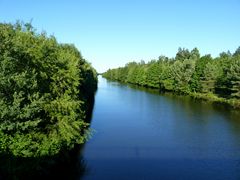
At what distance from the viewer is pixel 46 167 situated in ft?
82.5

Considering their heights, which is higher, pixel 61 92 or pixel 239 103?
pixel 61 92

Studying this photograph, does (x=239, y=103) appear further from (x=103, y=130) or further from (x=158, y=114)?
(x=103, y=130)

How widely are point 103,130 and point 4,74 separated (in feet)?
79.1

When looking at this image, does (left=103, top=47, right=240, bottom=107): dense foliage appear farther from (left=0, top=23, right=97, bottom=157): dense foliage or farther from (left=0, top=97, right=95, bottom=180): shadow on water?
(left=0, top=23, right=97, bottom=157): dense foliage

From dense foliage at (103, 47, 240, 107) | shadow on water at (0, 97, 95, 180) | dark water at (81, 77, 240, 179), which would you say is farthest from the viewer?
dense foliage at (103, 47, 240, 107)

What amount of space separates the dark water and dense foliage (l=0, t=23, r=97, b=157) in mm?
4342

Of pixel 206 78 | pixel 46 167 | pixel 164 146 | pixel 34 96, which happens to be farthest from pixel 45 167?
pixel 206 78

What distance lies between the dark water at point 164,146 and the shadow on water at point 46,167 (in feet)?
2.24

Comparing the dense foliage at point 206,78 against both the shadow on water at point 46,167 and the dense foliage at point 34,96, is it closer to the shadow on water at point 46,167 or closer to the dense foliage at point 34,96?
the shadow on water at point 46,167

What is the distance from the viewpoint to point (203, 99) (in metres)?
82.5

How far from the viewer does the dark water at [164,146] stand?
2812cm

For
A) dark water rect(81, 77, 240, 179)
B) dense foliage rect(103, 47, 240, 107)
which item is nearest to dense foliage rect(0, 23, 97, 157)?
dark water rect(81, 77, 240, 179)

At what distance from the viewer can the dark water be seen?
2812 centimetres

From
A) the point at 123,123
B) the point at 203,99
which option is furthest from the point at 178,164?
the point at 203,99
